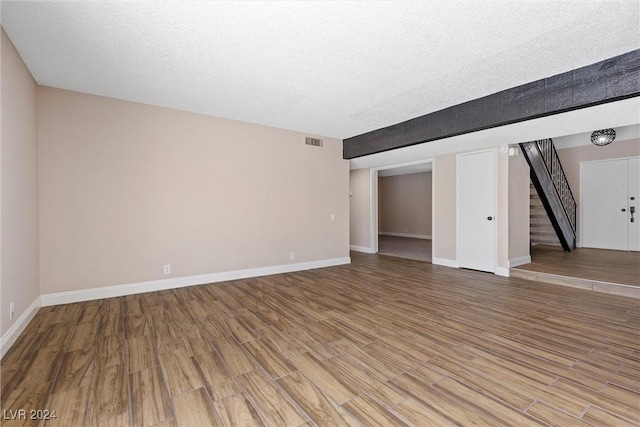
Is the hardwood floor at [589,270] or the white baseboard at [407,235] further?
the white baseboard at [407,235]

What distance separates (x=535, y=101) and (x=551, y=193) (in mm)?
4198

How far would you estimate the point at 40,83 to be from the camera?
329cm

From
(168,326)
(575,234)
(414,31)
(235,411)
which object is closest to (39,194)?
(168,326)

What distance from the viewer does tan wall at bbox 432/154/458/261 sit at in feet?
18.7

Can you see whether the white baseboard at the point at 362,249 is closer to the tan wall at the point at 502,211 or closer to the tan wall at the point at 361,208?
the tan wall at the point at 361,208

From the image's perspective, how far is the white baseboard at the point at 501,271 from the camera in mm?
4848

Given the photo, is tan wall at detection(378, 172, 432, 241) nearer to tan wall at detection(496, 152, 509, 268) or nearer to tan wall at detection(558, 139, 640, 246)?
tan wall at detection(558, 139, 640, 246)

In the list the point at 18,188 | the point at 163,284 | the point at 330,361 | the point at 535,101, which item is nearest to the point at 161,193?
the point at 163,284

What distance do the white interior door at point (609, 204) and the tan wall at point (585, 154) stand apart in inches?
4.6

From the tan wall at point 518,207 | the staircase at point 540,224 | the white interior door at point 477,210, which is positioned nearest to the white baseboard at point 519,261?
the tan wall at point 518,207

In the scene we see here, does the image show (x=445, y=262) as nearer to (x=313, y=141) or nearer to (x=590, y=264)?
(x=590, y=264)

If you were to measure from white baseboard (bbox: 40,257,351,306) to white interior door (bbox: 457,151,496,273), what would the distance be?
293 centimetres

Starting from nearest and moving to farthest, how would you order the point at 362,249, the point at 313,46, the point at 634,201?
the point at 313,46 < the point at 634,201 < the point at 362,249

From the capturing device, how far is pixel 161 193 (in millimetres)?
4039
